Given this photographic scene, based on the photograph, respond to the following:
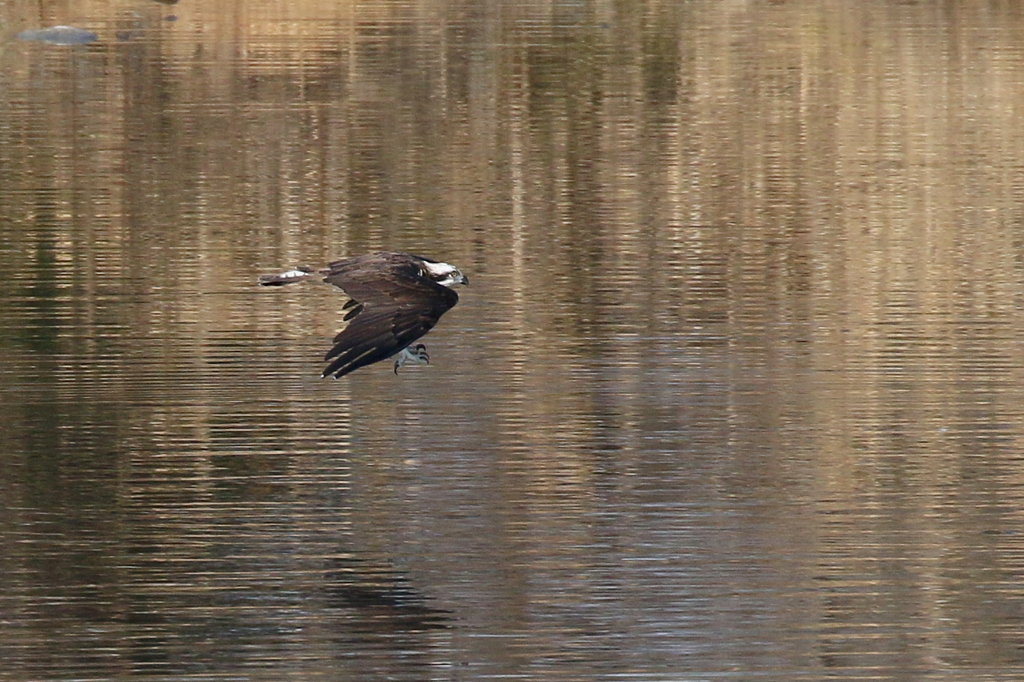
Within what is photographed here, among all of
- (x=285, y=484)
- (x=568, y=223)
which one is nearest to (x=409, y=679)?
(x=285, y=484)

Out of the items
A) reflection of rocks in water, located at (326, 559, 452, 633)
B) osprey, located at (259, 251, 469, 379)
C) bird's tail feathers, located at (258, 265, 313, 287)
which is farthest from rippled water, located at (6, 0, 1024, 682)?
bird's tail feathers, located at (258, 265, 313, 287)

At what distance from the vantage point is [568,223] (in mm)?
18266

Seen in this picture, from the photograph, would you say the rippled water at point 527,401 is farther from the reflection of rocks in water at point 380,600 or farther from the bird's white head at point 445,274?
the bird's white head at point 445,274

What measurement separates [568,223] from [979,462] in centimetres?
719

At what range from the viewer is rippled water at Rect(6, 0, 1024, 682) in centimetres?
928

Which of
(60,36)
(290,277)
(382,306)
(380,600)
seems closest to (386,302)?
(382,306)

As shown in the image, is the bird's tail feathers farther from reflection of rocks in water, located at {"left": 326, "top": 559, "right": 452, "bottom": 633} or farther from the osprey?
reflection of rocks in water, located at {"left": 326, "top": 559, "right": 452, "bottom": 633}

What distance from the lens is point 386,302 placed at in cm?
1166

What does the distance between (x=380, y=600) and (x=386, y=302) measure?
2.45 metres

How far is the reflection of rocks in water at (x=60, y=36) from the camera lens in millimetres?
33562

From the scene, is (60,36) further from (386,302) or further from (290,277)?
(386,302)

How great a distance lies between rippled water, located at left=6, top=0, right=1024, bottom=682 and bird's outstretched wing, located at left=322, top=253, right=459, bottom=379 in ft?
1.98

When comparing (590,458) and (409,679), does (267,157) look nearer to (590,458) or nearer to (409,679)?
(590,458)

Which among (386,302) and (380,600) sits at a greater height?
(386,302)
